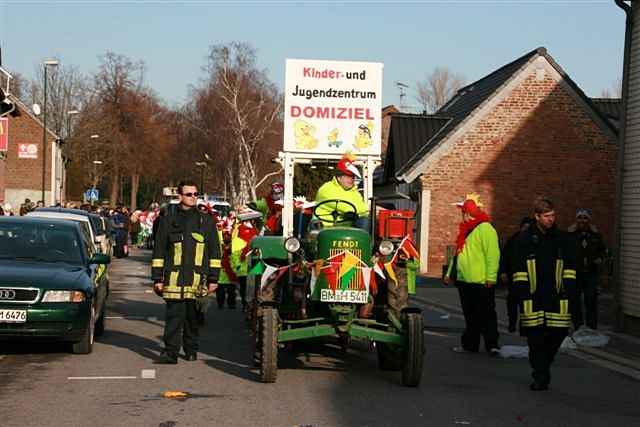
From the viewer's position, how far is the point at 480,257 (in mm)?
13500

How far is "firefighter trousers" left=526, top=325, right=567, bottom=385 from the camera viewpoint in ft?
34.7

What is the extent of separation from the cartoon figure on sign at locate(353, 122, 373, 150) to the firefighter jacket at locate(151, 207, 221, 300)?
532 cm

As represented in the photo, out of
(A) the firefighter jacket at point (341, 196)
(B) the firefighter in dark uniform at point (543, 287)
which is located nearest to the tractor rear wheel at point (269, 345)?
(A) the firefighter jacket at point (341, 196)

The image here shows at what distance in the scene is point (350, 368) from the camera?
11.8 m

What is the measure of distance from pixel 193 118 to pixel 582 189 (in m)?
44.8

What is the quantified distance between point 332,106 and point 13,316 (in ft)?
23.1

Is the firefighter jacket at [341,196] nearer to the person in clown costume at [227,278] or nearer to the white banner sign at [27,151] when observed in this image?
the person in clown costume at [227,278]

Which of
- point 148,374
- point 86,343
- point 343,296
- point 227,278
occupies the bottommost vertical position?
point 148,374

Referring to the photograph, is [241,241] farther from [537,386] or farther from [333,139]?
[537,386]

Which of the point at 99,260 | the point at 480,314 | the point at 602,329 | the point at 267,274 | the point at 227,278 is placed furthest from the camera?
the point at 227,278

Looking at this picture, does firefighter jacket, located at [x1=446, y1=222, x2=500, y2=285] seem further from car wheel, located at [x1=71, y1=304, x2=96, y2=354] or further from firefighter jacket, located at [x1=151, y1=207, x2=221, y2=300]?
car wheel, located at [x1=71, y1=304, x2=96, y2=354]

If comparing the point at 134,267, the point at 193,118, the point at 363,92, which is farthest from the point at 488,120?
the point at 193,118

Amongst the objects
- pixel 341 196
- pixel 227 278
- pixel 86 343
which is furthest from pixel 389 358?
pixel 227 278

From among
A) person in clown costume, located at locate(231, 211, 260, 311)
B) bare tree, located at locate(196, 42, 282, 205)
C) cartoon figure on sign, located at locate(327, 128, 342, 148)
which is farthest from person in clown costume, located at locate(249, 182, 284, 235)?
bare tree, located at locate(196, 42, 282, 205)
